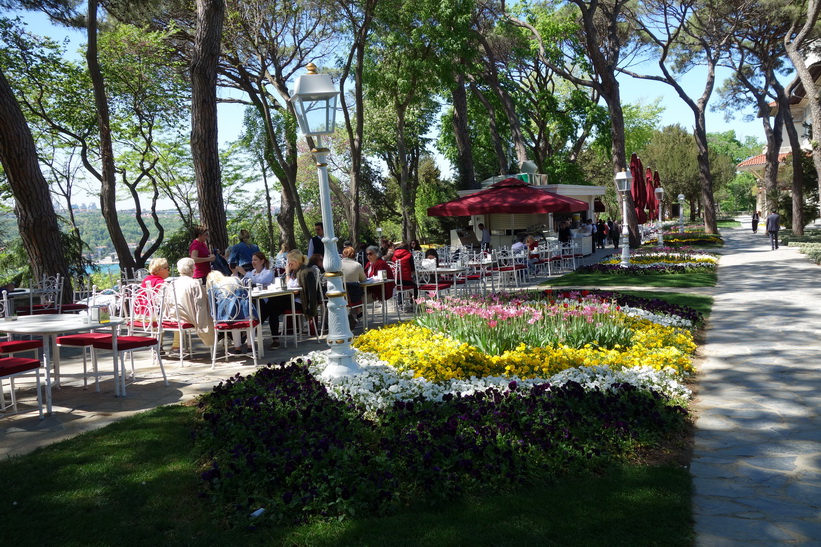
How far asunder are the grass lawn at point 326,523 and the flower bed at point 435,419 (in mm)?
150

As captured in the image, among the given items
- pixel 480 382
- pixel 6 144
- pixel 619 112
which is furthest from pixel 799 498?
pixel 619 112

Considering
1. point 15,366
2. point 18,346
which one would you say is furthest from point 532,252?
point 15,366

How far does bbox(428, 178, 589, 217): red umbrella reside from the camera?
55.2 ft

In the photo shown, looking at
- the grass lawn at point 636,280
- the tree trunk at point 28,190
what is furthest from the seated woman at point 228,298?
the grass lawn at point 636,280

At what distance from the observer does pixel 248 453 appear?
157 inches

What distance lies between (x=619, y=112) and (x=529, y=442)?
19070mm

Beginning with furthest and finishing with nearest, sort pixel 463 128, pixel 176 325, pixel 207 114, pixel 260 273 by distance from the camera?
pixel 463 128, pixel 207 114, pixel 260 273, pixel 176 325

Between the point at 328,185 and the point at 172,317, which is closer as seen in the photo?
the point at 328,185

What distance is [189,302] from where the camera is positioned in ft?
24.2

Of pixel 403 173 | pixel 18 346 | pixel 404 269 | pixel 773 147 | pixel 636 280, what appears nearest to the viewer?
pixel 18 346

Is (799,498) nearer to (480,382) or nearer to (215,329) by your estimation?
(480,382)

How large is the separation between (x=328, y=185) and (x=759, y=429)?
12.8 feet

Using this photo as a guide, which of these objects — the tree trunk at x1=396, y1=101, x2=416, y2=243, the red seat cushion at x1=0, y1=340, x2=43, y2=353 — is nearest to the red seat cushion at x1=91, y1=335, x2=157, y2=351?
the red seat cushion at x1=0, y1=340, x2=43, y2=353

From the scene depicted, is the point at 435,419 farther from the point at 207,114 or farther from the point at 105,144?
A: the point at 105,144
